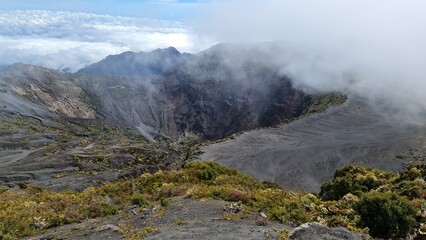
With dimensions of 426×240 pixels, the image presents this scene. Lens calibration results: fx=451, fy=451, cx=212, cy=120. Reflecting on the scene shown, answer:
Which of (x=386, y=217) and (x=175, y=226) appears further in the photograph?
(x=175, y=226)

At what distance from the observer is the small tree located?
52.9ft

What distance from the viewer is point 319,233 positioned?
14.2 m

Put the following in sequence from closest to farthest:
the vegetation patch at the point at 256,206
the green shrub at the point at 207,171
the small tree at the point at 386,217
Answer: the small tree at the point at 386,217 < the vegetation patch at the point at 256,206 < the green shrub at the point at 207,171

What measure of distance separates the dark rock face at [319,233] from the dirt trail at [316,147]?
48.4 m

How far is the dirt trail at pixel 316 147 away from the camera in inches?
2822

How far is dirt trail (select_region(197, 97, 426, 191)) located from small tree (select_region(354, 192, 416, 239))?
152 ft

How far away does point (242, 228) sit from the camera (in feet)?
52.4

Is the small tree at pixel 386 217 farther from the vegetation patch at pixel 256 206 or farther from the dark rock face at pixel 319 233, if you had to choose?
the dark rock face at pixel 319 233

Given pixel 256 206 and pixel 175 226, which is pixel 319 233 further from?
pixel 175 226

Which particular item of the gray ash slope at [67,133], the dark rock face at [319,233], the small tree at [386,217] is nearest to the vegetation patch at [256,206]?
the small tree at [386,217]

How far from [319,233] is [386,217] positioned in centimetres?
340

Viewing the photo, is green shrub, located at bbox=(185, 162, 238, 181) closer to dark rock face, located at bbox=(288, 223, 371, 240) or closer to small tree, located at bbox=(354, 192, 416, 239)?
small tree, located at bbox=(354, 192, 416, 239)

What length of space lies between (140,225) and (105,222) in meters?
2.33

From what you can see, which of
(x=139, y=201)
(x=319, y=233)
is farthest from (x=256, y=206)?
(x=139, y=201)
